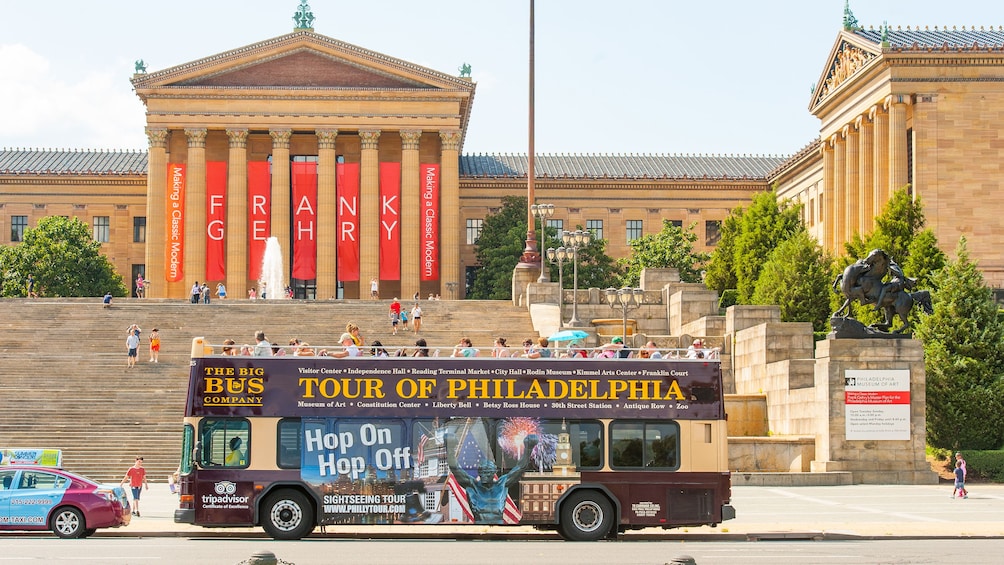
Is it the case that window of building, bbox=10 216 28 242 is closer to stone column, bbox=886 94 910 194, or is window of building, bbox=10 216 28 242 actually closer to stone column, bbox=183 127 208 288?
stone column, bbox=183 127 208 288

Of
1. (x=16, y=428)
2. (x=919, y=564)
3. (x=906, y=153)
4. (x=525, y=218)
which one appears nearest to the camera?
(x=919, y=564)

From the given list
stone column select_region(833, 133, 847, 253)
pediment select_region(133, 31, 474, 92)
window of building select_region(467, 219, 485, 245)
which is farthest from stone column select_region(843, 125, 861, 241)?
window of building select_region(467, 219, 485, 245)

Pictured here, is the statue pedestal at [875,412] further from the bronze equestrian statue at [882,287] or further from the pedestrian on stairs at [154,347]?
the pedestrian on stairs at [154,347]

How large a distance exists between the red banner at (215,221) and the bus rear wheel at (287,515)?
212 feet

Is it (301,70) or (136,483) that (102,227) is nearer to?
(301,70)

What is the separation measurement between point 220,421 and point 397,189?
209ft

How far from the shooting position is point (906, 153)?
74062 mm

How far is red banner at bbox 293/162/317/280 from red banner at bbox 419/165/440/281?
274 inches

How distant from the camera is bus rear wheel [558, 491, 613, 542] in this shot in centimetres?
2525

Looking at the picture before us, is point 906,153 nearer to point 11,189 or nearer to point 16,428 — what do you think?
point 16,428

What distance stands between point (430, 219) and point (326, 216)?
7.39 meters

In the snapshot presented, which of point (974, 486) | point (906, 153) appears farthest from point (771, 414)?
point (906, 153)

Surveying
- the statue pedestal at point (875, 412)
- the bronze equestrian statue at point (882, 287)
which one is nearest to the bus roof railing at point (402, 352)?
the statue pedestal at point (875, 412)

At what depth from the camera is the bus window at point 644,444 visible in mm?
25328
